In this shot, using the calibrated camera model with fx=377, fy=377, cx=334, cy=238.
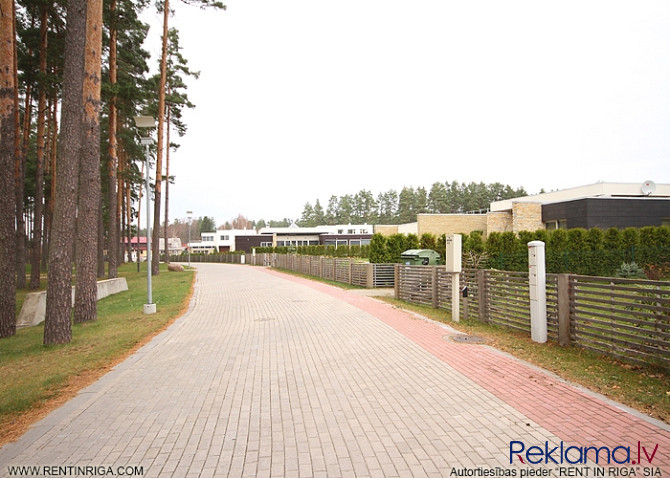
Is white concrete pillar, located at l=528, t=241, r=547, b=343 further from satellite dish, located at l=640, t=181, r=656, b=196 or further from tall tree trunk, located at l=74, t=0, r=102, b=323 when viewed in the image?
satellite dish, located at l=640, t=181, r=656, b=196

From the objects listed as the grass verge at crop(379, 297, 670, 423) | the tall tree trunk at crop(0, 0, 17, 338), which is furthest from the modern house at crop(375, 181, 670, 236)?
the tall tree trunk at crop(0, 0, 17, 338)

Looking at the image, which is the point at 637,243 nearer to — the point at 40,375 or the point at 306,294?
the point at 306,294

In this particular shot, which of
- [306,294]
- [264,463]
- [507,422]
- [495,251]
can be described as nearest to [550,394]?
[507,422]

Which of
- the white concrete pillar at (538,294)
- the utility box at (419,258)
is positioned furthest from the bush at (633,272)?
the white concrete pillar at (538,294)

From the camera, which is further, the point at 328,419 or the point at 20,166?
the point at 20,166

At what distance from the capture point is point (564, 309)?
663 cm

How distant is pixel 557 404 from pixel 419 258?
1567 centimetres

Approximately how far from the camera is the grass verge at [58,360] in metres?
4.37

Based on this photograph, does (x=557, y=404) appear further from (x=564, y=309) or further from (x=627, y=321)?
(x=564, y=309)

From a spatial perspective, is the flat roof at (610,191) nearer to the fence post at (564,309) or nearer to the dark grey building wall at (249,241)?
the fence post at (564,309)

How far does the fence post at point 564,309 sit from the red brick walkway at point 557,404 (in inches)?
51.0

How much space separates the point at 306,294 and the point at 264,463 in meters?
12.7

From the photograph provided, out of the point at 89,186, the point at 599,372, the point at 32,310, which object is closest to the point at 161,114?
the point at 89,186

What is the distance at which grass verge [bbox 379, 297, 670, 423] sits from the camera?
13.8ft
